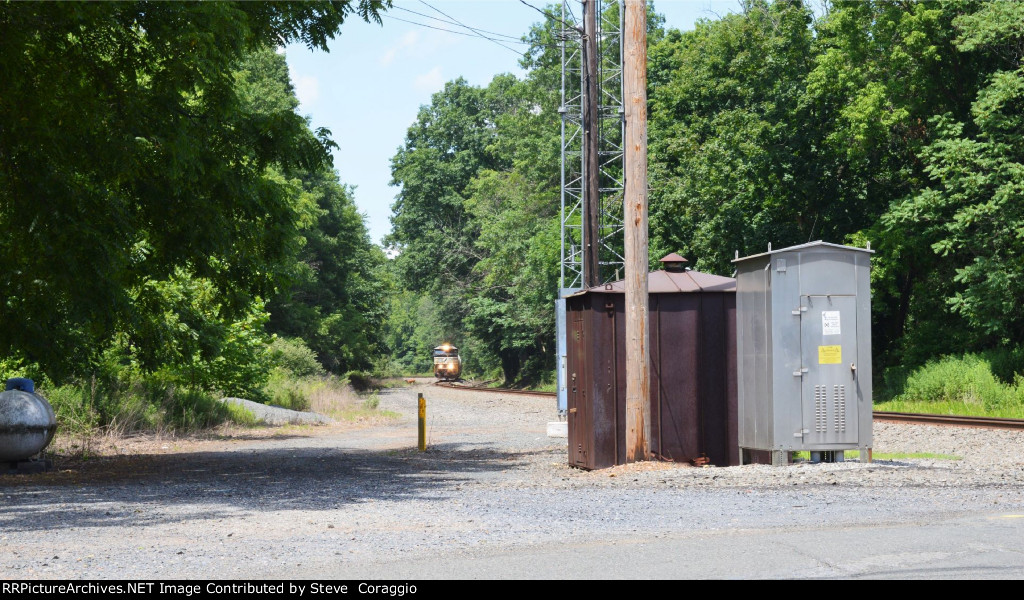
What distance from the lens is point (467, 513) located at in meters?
10.2

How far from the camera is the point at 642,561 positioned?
7.23 m

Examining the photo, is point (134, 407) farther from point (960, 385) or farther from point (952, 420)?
point (960, 385)

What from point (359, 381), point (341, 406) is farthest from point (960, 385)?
point (359, 381)

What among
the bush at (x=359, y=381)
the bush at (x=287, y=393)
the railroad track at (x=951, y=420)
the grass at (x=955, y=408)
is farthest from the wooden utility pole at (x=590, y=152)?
the bush at (x=359, y=381)

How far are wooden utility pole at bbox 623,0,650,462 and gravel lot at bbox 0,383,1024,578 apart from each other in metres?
0.67

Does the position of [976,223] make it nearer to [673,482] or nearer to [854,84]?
[854,84]

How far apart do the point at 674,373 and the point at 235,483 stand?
20.3ft

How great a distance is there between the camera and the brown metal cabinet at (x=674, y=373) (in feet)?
48.6

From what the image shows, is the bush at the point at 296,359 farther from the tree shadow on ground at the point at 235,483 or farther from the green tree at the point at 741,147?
the tree shadow on ground at the point at 235,483

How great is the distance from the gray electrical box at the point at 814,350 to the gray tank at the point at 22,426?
425 inches

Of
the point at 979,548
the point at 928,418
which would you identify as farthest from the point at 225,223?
the point at 928,418

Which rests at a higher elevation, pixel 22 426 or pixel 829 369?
pixel 829 369

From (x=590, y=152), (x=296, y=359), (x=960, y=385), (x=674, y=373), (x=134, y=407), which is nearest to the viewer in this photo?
(x=674, y=373)

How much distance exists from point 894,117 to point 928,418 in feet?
40.7
